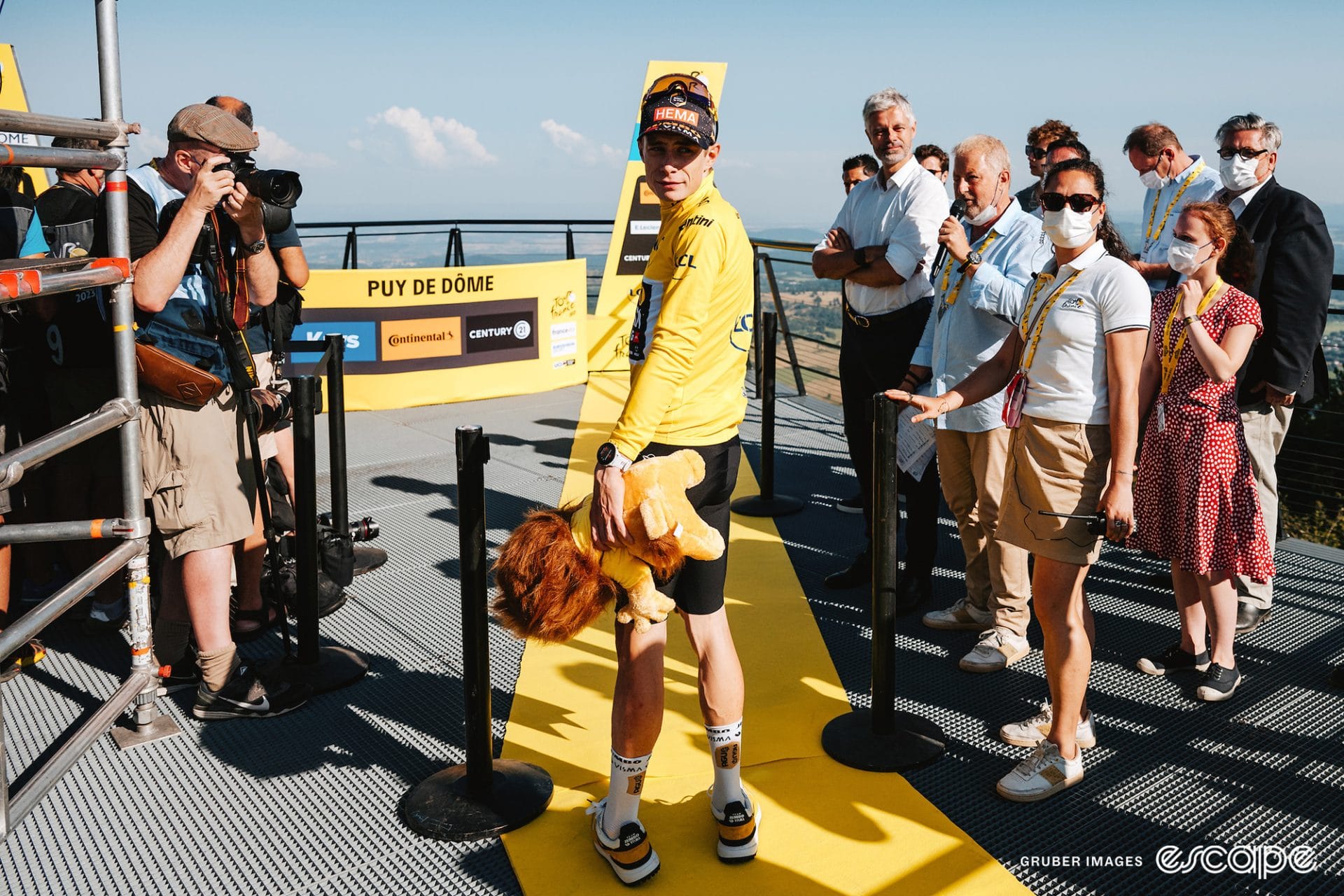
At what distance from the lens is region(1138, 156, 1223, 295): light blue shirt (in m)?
4.80

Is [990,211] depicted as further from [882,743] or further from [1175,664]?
[882,743]

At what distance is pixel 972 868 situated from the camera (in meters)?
2.51

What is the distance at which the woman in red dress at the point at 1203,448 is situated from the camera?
3.34 metres

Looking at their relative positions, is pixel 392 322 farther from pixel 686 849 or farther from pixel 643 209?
pixel 686 849

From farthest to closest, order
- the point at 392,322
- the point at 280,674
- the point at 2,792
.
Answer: the point at 392,322 → the point at 280,674 → the point at 2,792

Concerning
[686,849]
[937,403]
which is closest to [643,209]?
[937,403]

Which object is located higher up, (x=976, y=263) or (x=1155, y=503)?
(x=976, y=263)

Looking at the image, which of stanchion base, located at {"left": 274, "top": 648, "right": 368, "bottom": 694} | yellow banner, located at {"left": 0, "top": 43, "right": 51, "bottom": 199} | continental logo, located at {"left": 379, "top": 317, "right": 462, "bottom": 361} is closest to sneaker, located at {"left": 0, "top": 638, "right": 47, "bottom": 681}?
stanchion base, located at {"left": 274, "top": 648, "right": 368, "bottom": 694}

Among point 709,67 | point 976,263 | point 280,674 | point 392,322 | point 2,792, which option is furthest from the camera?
point 709,67

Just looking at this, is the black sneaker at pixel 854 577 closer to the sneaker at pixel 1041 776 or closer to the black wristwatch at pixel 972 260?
the black wristwatch at pixel 972 260

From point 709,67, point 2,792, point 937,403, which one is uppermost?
point 709,67

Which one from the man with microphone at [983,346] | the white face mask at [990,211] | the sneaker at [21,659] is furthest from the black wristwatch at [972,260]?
the sneaker at [21,659]

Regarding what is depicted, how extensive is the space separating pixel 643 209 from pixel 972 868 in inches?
379

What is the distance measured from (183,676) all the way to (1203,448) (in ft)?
11.9
